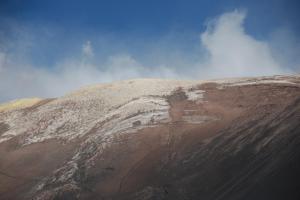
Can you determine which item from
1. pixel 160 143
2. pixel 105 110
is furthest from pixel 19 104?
pixel 160 143

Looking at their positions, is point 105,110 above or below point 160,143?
above

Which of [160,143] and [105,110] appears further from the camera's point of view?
[105,110]

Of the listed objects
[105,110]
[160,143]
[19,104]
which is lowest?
[160,143]

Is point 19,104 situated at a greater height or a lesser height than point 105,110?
greater

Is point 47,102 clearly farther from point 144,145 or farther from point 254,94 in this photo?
point 254,94

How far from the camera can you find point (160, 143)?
3056cm

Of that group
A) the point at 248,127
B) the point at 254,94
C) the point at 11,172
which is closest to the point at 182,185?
the point at 248,127

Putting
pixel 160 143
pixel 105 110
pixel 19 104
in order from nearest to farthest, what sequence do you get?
1. pixel 160 143
2. pixel 105 110
3. pixel 19 104

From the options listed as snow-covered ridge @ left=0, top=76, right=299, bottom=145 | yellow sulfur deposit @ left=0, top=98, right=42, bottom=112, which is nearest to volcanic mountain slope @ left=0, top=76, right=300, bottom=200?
snow-covered ridge @ left=0, top=76, right=299, bottom=145

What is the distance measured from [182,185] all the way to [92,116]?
18786 mm

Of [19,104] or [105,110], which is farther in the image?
[19,104]

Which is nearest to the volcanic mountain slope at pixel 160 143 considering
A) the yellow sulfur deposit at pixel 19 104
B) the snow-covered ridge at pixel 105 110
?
the snow-covered ridge at pixel 105 110

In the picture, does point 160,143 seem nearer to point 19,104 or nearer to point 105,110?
point 105,110

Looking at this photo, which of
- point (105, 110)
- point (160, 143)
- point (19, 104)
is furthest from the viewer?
point (19, 104)
